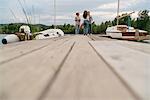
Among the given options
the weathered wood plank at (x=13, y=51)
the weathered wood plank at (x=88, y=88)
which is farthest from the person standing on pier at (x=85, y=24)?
the weathered wood plank at (x=88, y=88)

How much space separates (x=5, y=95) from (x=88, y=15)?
14.4m

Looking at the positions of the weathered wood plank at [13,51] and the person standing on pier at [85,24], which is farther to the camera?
→ the person standing on pier at [85,24]

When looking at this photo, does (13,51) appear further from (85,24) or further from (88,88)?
(85,24)

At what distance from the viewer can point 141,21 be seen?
37.2m

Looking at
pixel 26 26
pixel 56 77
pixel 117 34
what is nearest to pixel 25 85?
pixel 56 77

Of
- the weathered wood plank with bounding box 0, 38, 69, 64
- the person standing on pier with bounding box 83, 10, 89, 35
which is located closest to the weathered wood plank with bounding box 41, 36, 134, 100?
the weathered wood plank with bounding box 0, 38, 69, 64

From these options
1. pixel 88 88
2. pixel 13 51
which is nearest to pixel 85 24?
pixel 13 51

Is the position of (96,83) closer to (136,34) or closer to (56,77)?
(56,77)

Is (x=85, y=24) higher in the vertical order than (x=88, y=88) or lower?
higher

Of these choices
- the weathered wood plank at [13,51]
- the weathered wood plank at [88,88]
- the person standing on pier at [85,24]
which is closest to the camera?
the weathered wood plank at [88,88]

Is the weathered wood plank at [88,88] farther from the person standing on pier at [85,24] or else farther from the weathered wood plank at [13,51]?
the person standing on pier at [85,24]

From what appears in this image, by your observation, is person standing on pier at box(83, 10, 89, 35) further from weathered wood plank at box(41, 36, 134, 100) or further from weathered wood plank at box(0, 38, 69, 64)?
weathered wood plank at box(41, 36, 134, 100)

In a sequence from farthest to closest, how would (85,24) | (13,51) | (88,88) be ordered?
(85,24), (13,51), (88,88)

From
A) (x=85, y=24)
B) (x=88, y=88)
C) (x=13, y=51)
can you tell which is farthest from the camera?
(x=85, y=24)
